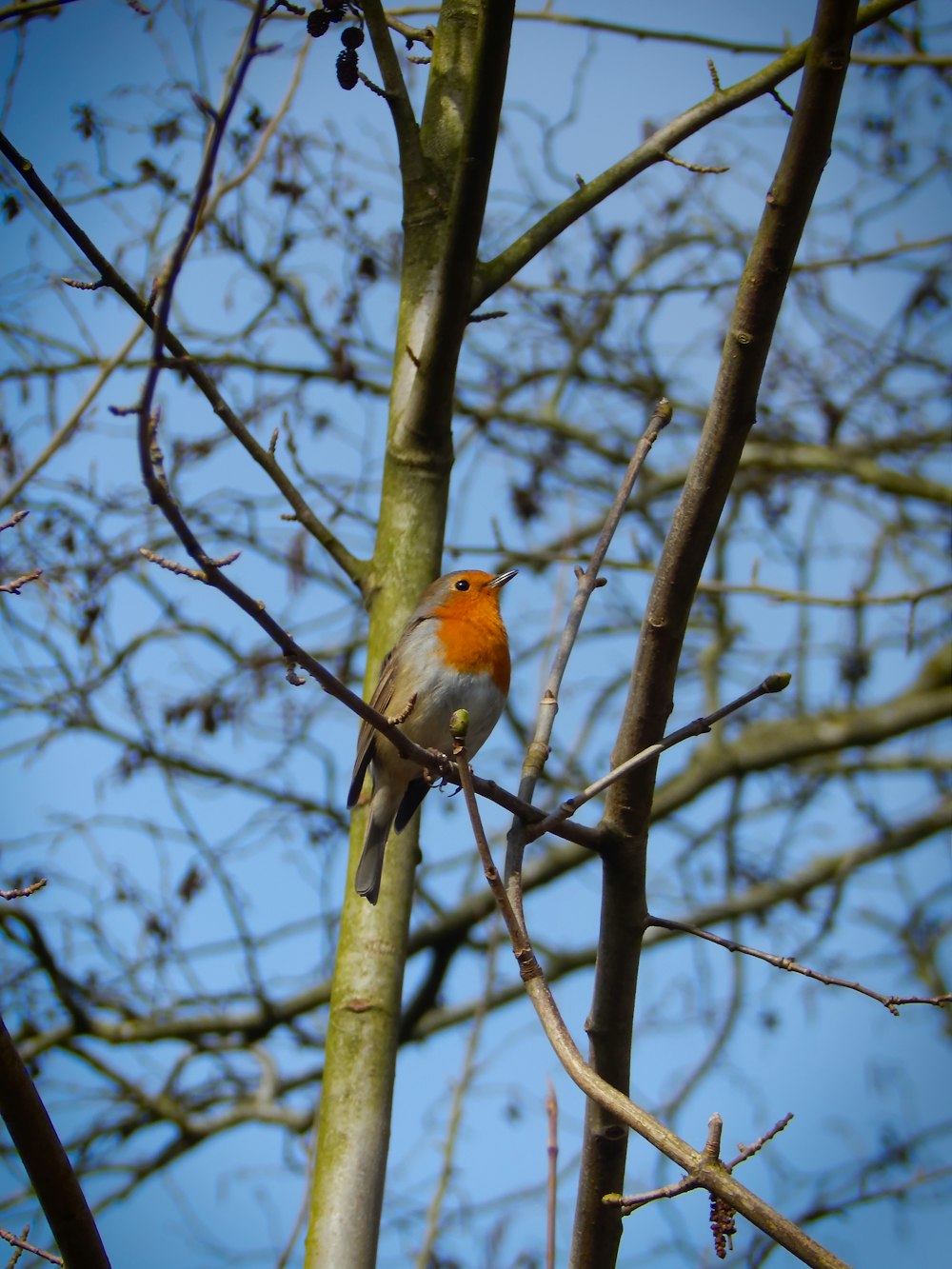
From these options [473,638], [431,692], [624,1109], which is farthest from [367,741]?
[624,1109]

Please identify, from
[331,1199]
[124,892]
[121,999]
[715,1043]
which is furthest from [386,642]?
[715,1043]

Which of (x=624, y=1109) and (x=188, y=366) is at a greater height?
(x=188, y=366)

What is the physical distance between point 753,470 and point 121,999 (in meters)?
4.71

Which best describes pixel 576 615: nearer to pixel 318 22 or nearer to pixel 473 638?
pixel 473 638

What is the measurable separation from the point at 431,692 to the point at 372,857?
694 millimetres

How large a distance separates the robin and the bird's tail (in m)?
0.03

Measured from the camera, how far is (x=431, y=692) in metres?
3.68

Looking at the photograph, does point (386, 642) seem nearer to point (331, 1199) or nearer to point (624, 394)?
point (331, 1199)

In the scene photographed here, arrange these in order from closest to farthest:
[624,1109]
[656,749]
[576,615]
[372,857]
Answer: [624,1109] < [656,749] < [576,615] < [372,857]

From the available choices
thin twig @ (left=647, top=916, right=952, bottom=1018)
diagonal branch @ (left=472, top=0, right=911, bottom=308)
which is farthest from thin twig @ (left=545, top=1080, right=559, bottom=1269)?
diagonal branch @ (left=472, top=0, right=911, bottom=308)

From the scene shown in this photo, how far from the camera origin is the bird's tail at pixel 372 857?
3.03m

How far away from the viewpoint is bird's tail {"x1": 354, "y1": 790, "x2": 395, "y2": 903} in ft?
9.95

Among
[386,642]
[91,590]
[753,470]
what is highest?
[753,470]

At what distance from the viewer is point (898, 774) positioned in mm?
8109
